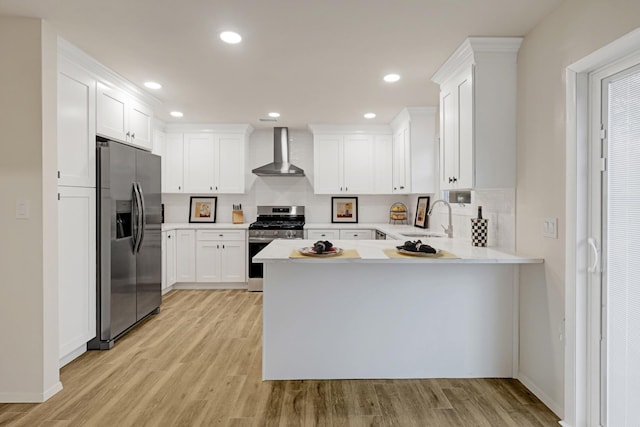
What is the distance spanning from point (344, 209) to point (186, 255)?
2.47 metres

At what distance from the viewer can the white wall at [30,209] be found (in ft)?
7.73

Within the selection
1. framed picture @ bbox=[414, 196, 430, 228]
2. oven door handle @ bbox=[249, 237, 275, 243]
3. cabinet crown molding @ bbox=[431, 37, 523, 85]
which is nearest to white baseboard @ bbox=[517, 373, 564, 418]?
cabinet crown molding @ bbox=[431, 37, 523, 85]

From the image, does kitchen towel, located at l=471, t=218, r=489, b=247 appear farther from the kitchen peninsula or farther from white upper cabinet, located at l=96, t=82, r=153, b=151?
white upper cabinet, located at l=96, t=82, r=153, b=151

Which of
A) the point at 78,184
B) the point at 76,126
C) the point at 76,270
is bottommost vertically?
the point at 76,270

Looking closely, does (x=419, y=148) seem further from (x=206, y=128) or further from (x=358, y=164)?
(x=206, y=128)

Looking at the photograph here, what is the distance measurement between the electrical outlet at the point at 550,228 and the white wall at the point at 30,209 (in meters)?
3.14

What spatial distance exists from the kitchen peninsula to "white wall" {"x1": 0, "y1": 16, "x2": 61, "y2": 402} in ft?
4.69

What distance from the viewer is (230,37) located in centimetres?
258

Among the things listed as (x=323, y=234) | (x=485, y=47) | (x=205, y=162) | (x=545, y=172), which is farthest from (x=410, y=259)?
(x=205, y=162)

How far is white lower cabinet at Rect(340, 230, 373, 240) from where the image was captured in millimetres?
5336

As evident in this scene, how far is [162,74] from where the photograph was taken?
333cm

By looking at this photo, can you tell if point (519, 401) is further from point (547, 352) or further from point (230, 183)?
point (230, 183)

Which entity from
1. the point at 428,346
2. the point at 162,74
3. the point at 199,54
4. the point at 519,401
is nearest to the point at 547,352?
the point at 519,401

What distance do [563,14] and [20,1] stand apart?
310cm
